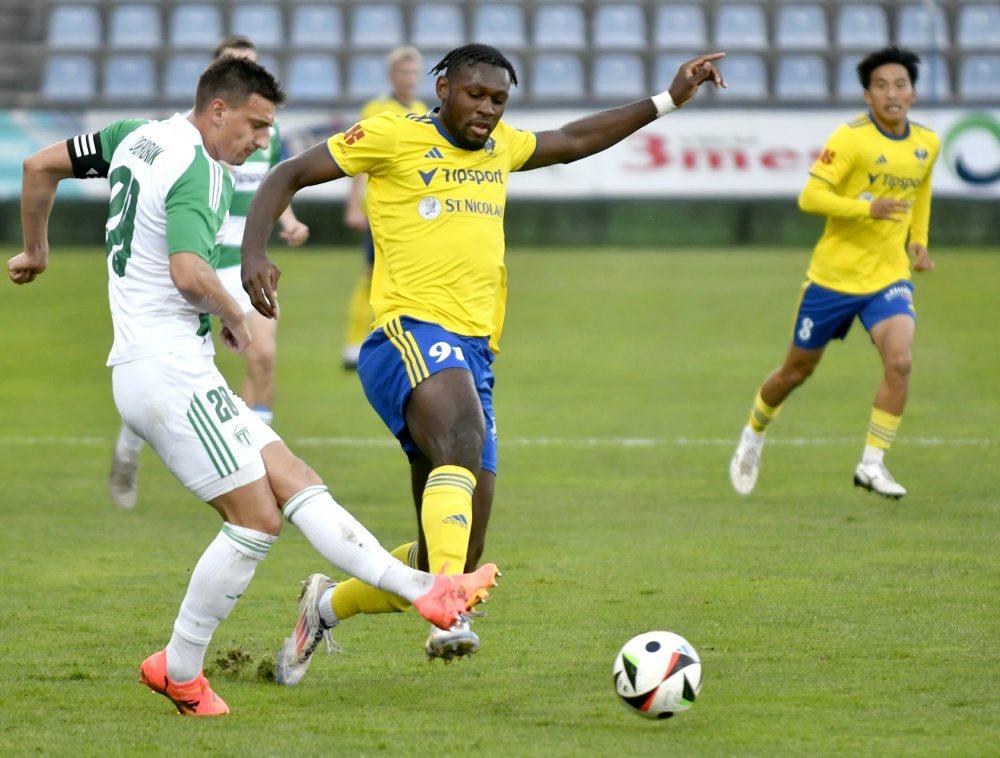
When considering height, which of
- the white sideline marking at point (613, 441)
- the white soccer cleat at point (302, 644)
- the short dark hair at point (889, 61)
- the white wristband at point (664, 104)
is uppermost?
the short dark hair at point (889, 61)

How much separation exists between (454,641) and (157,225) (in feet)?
5.00

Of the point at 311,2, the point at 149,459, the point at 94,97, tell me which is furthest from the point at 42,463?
the point at 311,2

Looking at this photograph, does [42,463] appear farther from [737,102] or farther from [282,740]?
[737,102]

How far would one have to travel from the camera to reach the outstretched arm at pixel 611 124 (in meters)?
6.14

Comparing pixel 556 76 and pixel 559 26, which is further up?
pixel 559 26

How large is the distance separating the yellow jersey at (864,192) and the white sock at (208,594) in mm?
4863

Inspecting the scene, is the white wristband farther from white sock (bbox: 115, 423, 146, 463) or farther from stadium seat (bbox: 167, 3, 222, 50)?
stadium seat (bbox: 167, 3, 222, 50)

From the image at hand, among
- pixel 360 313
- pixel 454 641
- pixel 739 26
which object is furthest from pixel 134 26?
pixel 454 641

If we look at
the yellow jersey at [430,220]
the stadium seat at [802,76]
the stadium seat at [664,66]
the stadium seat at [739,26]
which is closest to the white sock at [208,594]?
the yellow jersey at [430,220]

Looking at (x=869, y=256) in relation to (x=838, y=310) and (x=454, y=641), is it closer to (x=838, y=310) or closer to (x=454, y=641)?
(x=838, y=310)

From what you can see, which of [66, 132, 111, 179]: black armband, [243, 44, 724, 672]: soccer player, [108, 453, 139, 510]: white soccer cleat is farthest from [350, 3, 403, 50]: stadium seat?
[66, 132, 111, 179]: black armband

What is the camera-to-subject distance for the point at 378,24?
2461 cm

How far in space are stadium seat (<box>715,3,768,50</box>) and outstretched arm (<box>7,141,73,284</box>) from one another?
64.8 ft

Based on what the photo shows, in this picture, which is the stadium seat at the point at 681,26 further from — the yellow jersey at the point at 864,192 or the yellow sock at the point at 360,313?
the yellow jersey at the point at 864,192
